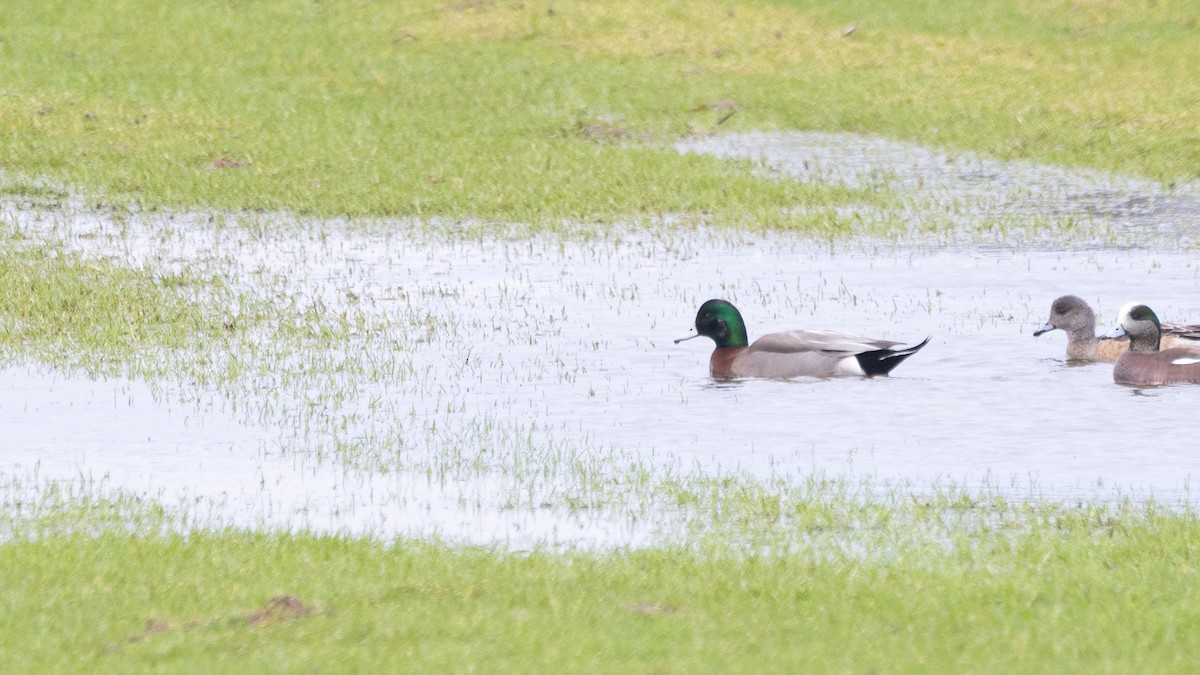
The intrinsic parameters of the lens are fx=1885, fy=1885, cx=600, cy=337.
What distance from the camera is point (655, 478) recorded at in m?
12.2

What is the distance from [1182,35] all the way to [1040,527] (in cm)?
3503

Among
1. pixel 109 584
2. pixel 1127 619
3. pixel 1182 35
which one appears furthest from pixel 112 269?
pixel 1182 35

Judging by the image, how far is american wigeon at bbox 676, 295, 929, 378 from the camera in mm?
16203

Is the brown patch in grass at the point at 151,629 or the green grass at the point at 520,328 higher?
the green grass at the point at 520,328

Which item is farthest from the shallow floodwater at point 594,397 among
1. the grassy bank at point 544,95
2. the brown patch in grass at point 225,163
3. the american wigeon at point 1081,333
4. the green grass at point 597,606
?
the brown patch in grass at point 225,163

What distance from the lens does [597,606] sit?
8844 mm

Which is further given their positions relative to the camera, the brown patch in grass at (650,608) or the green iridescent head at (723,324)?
the green iridescent head at (723,324)

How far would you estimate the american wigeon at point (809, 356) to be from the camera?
1620cm

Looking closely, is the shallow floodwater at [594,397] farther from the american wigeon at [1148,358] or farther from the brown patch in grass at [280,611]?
the brown patch in grass at [280,611]

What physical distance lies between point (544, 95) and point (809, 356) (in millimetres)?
20429

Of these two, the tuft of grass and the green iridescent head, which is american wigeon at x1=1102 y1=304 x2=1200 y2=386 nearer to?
the green iridescent head

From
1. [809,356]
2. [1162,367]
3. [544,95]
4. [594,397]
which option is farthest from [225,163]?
[1162,367]

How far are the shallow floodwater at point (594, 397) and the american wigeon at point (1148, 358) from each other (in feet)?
0.56

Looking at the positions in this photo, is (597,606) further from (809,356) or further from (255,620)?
(809,356)
